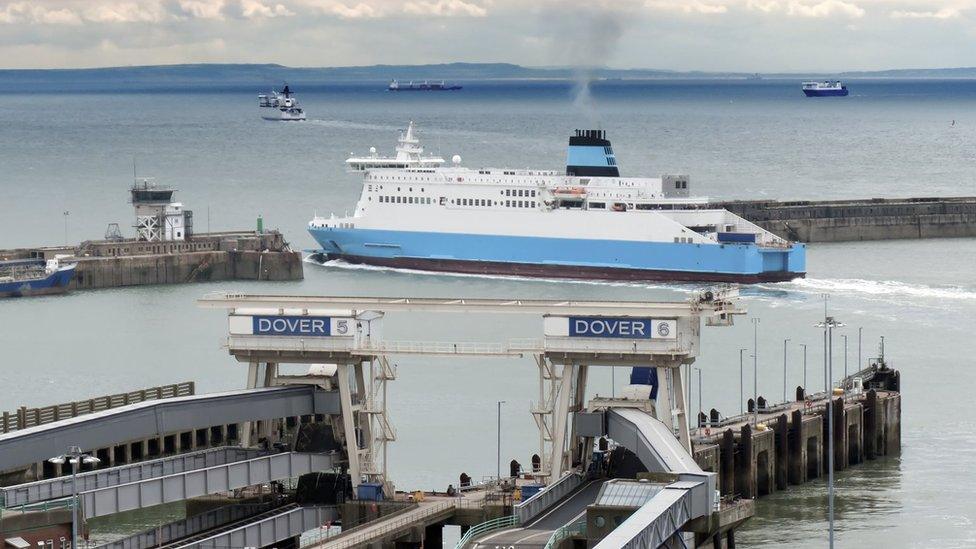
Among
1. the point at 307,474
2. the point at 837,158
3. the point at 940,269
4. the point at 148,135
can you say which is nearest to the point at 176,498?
the point at 307,474

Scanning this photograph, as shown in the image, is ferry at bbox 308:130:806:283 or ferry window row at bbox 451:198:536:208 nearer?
ferry at bbox 308:130:806:283

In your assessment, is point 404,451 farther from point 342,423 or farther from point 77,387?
point 77,387

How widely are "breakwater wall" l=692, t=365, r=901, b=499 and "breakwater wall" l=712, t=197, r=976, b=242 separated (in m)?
42.9

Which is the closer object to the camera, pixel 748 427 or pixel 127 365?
pixel 748 427

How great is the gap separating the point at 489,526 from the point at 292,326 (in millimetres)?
5015

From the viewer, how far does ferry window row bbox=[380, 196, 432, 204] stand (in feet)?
268

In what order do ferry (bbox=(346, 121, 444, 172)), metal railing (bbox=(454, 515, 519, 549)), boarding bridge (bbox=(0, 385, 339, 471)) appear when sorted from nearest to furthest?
metal railing (bbox=(454, 515, 519, 549))
boarding bridge (bbox=(0, 385, 339, 471))
ferry (bbox=(346, 121, 444, 172))

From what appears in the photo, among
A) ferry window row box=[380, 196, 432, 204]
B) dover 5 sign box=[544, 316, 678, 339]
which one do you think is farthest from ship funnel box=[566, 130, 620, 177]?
dover 5 sign box=[544, 316, 678, 339]

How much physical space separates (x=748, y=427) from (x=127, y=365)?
19.8m

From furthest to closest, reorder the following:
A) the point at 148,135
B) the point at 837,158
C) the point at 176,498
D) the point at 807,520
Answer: the point at 148,135
the point at 837,158
the point at 807,520
the point at 176,498

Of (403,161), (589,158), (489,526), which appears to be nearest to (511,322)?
(589,158)

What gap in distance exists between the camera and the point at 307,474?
36031 millimetres

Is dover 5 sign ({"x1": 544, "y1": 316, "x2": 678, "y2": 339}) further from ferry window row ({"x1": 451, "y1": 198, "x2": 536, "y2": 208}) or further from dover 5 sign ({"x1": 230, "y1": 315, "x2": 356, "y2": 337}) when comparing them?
ferry window row ({"x1": 451, "y1": 198, "x2": 536, "y2": 208})

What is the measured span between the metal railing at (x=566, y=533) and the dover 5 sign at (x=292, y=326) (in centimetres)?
678
